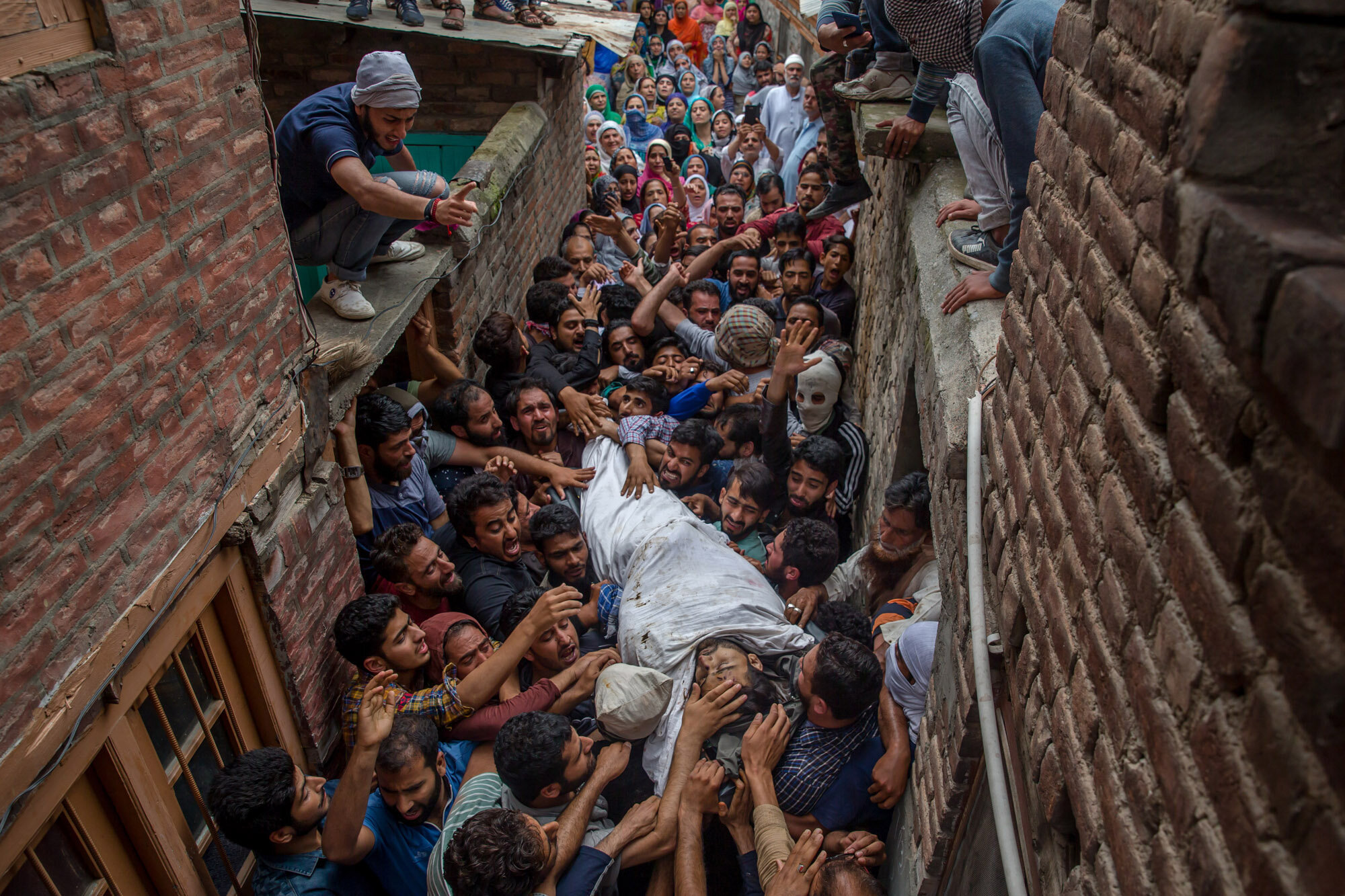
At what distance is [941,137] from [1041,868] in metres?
3.40

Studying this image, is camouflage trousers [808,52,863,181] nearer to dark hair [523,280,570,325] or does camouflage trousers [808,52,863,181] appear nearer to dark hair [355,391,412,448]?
dark hair [523,280,570,325]

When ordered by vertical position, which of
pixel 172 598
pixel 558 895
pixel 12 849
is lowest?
pixel 558 895

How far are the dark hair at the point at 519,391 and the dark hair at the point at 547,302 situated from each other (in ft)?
3.34

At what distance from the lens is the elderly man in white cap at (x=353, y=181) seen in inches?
136

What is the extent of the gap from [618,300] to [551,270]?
0.55m

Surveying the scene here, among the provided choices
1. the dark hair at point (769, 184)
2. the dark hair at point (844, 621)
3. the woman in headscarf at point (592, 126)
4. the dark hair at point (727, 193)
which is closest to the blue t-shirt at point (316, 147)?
the dark hair at point (844, 621)

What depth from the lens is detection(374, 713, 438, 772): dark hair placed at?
2.90 meters

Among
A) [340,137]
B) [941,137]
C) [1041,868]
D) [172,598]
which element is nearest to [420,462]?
[340,137]

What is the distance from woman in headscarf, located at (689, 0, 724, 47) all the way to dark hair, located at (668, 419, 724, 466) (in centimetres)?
1313

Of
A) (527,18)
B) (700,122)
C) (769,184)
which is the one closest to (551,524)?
(527,18)

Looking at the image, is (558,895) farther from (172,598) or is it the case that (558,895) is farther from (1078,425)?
(1078,425)

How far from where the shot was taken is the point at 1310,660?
816mm

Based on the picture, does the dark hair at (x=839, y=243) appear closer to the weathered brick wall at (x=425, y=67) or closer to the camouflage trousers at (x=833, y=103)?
the camouflage trousers at (x=833, y=103)

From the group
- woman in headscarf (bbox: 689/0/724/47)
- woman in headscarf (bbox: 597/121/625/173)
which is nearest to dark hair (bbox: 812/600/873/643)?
woman in headscarf (bbox: 597/121/625/173)
